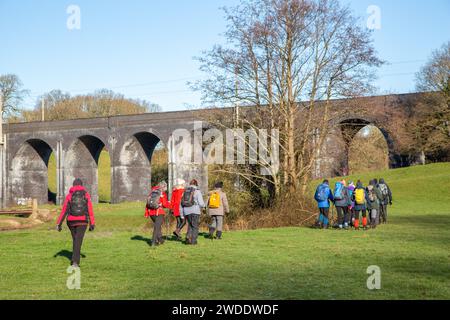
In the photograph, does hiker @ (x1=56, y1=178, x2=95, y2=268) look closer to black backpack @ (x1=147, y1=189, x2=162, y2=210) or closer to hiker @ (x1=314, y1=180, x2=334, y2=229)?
black backpack @ (x1=147, y1=189, x2=162, y2=210)

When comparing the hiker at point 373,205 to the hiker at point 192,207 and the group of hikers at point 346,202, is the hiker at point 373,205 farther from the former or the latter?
the hiker at point 192,207

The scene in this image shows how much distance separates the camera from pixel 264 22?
20609mm

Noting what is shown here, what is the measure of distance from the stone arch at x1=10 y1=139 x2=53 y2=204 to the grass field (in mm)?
42844

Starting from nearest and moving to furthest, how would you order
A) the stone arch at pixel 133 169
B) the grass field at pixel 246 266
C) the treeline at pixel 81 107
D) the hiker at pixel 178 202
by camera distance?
the grass field at pixel 246 266 → the hiker at pixel 178 202 → the stone arch at pixel 133 169 → the treeline at pixel 81 107

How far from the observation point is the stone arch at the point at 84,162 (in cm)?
5338

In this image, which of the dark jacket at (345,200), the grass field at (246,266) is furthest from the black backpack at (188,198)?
the dark jacket at (345,200)

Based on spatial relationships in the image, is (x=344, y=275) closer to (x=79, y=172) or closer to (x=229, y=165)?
(x=229, y=165)

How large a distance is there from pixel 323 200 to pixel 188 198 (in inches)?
215

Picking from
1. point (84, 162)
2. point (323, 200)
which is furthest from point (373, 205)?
point (84, 162)

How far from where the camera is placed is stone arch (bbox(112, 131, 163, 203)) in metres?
50.5

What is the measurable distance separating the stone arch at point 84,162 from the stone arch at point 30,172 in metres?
4.18

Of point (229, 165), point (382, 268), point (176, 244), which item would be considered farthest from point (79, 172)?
point (382, 268)

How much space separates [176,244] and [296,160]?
26.4ft

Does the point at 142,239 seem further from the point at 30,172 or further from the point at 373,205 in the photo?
the point at 30,172
